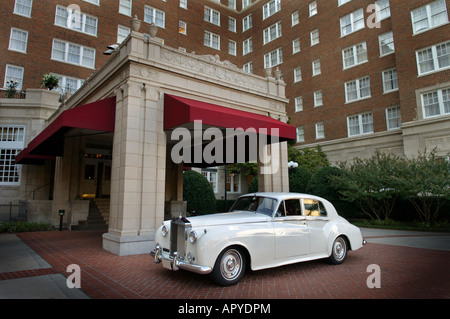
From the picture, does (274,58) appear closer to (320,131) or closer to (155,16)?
(320,131)

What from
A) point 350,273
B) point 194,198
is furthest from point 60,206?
point 350,273

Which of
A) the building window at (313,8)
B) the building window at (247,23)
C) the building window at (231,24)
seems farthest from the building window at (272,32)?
the building window at (231,24)

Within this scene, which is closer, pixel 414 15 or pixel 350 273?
pixel 350 273

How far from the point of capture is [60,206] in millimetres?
14469

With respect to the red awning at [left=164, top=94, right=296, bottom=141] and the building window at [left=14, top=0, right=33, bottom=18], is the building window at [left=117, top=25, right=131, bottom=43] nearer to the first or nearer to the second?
the building window at [left=14, top=0, right=33, bottom=18]

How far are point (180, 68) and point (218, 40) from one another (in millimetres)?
28209

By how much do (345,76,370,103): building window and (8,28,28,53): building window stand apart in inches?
1107

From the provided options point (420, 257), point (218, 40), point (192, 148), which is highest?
point (218, 40)

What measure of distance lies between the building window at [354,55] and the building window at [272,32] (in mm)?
9335

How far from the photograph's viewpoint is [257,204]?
270 inches

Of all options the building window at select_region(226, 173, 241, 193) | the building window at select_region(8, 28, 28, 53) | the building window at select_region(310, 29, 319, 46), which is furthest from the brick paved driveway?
the building window at select_region(310, 29, 319, 46)

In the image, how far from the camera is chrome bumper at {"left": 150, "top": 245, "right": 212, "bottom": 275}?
509 cm

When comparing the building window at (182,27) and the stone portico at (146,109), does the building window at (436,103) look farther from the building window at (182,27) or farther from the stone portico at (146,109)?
the building window at (182,27)

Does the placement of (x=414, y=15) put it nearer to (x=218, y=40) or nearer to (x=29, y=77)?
(x=218, y=40)
